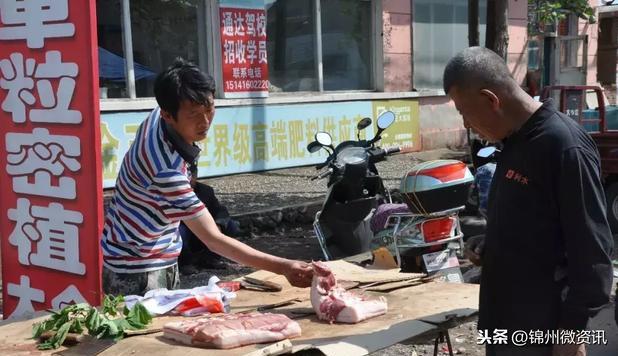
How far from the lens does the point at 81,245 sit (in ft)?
13.5

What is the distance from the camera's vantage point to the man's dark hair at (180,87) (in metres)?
2.99

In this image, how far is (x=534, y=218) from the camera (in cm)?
229

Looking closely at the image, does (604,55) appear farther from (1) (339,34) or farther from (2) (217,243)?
(2) (217,243)

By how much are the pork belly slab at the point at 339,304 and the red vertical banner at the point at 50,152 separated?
152cm

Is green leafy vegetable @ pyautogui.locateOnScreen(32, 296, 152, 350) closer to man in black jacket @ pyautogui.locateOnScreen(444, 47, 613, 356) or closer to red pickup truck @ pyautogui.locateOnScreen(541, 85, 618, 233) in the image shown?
man in black jacket @ pyautogui.locateOnScreen(444, 47, 613, 356)

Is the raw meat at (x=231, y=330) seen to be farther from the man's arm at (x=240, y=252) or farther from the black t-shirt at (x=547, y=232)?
the black t-shirt at (x=547, y=232)

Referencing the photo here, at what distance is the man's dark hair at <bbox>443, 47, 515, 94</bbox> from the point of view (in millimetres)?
2363

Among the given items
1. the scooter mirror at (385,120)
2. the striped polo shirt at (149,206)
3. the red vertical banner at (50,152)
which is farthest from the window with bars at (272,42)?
the striped polo shirt at (149,206)

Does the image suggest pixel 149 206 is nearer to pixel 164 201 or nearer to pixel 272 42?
pixel 164 201

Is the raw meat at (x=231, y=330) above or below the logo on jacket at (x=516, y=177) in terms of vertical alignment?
below

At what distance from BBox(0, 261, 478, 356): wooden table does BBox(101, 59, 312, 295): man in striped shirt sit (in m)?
0.20

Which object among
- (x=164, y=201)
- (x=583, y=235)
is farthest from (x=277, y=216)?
(x=583, y=235)

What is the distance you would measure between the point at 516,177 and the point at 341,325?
955 millimetres

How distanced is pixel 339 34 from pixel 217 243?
10098 millimetres
